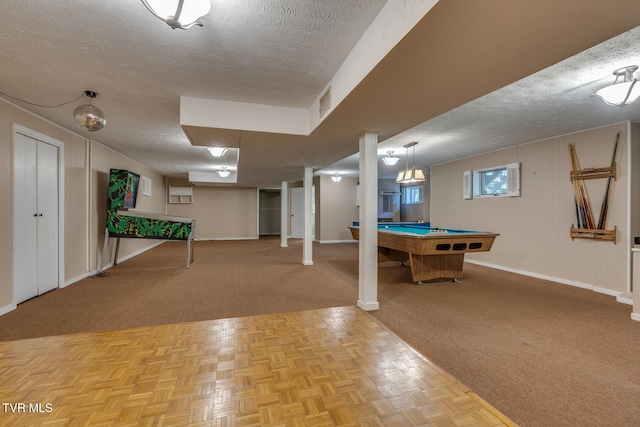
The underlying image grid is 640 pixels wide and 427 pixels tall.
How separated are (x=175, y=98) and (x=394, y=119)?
7.83 ft

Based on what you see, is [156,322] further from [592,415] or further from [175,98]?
[592,415]

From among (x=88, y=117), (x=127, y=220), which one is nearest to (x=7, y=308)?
(x=127, y=220)

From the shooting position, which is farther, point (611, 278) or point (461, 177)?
point (461, 177)

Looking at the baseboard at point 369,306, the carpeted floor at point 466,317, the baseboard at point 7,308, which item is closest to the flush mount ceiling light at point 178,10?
the carpeted floor at point 466,317

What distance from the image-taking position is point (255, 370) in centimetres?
202

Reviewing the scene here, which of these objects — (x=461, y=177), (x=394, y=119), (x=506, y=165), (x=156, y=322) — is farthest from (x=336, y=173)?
(x=156, y=322)

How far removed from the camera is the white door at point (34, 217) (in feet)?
10.8

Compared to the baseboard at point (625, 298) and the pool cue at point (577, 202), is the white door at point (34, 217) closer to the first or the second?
the baseboard at point (625, 298)

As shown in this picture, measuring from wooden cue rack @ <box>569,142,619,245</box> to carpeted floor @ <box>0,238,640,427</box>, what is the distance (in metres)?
0.85

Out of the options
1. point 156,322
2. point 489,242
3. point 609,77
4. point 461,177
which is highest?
point 609,77

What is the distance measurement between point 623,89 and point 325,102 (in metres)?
2.68

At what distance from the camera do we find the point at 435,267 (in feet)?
15.0

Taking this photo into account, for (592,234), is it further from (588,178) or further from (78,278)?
(78,278)

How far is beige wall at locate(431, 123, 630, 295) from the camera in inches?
156
